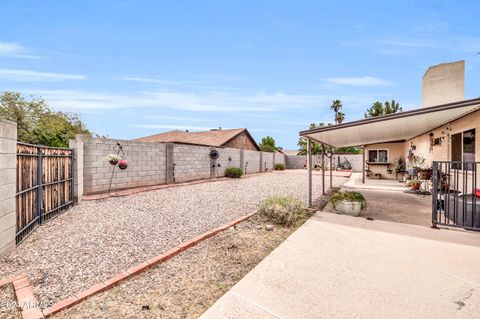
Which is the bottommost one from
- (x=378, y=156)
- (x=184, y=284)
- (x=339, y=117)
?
(x=184, y=284)

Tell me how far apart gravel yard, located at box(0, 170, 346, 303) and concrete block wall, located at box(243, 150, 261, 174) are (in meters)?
13.6

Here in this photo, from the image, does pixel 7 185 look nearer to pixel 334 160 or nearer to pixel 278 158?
pixel 278 158

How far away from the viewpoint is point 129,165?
34.1 ft

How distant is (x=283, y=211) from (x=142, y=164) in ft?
26.0

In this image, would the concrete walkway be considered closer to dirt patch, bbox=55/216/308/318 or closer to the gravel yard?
dirt patch, bbox=55/216/308/318

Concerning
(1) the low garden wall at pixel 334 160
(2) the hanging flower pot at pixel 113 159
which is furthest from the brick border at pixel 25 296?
(1) the low garden wall at pixel 334 160

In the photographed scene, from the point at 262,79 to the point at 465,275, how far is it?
13297 mm

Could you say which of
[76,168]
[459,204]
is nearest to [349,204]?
[459,204]

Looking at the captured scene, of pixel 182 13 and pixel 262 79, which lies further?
pixel 262 79

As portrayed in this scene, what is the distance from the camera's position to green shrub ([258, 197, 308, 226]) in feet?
18.4

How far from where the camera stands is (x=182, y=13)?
823 centimetres

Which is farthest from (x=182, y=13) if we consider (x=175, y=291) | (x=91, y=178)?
(x=175, y=291)

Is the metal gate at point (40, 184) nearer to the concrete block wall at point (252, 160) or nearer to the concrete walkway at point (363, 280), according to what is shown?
the concrete walkway at point (363, 280)

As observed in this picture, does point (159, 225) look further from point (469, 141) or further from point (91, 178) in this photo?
point (469, 141)
